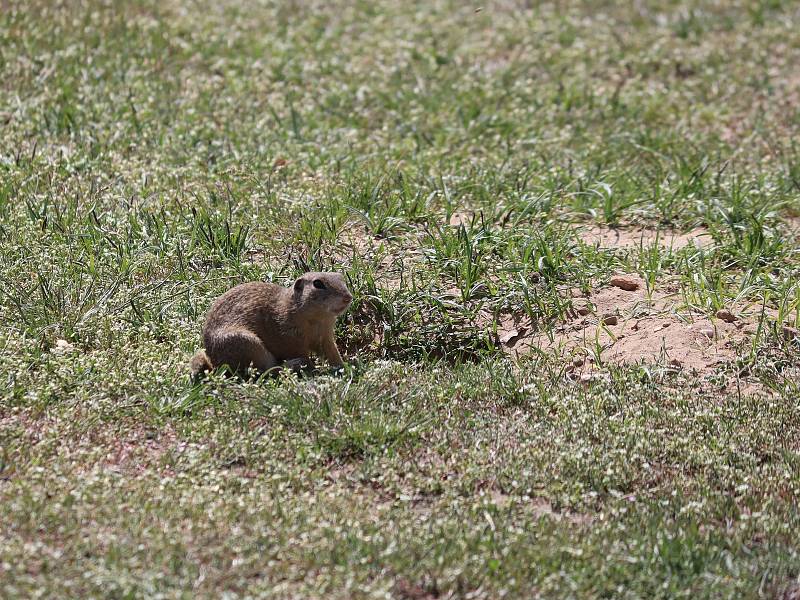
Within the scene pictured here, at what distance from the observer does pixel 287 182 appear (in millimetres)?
8617

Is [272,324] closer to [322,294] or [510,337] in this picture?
[322,294]

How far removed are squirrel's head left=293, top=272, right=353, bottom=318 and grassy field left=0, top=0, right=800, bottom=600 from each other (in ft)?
1.24

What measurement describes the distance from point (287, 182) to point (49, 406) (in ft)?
10.4

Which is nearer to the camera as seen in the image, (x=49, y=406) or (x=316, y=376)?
(x=49, y=406)

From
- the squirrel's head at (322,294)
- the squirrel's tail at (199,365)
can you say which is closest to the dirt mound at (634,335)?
the squirrel's head at (322,294)

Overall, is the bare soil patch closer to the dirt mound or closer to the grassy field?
the grassy field

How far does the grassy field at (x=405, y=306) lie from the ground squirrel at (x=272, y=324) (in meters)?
0.22

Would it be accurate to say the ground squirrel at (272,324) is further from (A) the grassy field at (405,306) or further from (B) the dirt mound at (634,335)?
(B) the dirt mound at (634,335)

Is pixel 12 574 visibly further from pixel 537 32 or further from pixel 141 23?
pixel 537 32

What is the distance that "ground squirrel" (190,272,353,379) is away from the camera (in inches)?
250

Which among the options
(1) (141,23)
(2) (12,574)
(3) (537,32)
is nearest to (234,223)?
(2) (12,574)

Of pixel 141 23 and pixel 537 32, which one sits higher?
pixel 141 23

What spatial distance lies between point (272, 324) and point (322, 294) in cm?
35

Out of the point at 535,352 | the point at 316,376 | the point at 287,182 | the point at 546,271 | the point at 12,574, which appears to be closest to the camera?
the point at 12,574
